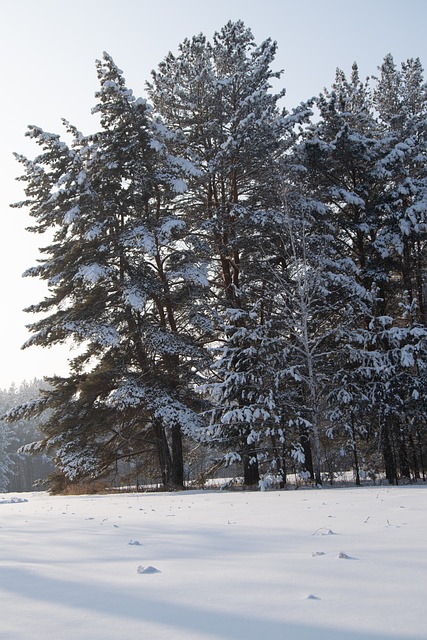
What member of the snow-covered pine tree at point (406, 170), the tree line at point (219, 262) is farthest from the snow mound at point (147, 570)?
the snow-covered pine tree at point (406, 170)

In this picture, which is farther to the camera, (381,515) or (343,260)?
(343,260)

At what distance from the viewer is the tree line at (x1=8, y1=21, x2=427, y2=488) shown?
1595 centimetres

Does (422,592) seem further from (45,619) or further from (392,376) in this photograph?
(392,376)

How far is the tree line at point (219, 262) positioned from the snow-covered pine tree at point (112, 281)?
0.22ft

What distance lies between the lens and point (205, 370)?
17.8 m

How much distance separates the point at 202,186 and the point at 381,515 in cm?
1520

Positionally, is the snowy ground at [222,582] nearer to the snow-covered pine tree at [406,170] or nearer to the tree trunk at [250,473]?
the tree trunk at [250,473]

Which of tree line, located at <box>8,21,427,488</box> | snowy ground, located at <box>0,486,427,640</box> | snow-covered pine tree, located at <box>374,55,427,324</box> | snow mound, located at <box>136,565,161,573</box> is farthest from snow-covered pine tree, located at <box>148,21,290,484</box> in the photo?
snow mound, located at <box>136,565,161,573</box>

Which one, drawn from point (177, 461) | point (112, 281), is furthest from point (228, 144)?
point (177, 461)

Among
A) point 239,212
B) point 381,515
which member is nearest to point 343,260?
point 239,212

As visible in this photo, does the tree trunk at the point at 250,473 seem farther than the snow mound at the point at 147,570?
Yes

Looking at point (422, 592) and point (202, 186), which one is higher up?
point (202, 186)

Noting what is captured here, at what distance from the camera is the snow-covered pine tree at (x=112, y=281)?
1708 cm

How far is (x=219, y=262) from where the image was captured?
765 inches
